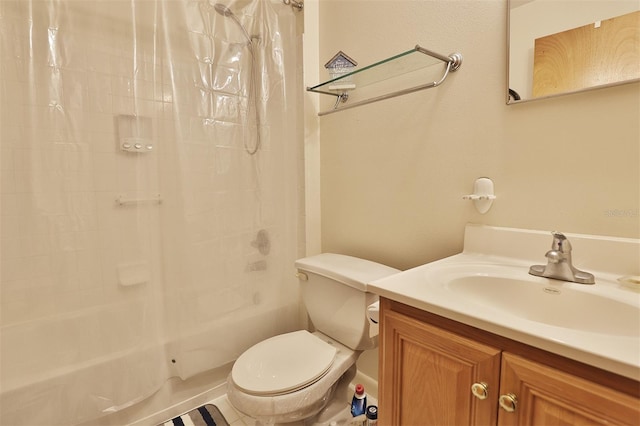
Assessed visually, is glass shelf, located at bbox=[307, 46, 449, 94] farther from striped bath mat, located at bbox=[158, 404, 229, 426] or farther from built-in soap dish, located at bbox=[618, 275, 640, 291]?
striped bath mat, located at bbox=[158, 404, 229, 426]

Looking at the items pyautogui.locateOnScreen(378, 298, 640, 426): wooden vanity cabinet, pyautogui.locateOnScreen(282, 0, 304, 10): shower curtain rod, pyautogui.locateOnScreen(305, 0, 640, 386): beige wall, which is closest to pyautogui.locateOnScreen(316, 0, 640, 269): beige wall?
pyautogui.locateOnScreen(305, 0, 640, 386): beige wall

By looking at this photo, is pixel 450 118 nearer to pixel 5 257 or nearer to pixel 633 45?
pixel 633 45

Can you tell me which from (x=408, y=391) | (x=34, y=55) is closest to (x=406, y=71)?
(x=408, y=391)

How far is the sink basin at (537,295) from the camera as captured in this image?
53 cm

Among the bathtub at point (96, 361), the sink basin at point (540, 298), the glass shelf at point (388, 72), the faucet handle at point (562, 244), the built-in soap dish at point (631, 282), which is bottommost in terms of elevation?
the bathtub at point (96, 361)

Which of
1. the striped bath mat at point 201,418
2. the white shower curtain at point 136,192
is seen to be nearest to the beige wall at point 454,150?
the white shower curtain at point 136,192

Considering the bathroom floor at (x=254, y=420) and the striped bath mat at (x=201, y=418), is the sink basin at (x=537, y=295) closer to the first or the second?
the bathroom floor at (x=254, y=420)

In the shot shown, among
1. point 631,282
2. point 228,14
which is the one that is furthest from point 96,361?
point 631,282

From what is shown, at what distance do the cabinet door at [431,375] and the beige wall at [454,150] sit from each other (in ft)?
1.64

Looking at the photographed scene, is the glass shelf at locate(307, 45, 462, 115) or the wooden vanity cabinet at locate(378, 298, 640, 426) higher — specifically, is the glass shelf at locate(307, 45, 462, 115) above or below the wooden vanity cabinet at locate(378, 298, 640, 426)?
above

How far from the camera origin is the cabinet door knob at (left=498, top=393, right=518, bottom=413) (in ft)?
1.94

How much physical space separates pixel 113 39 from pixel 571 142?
1636 millimetres

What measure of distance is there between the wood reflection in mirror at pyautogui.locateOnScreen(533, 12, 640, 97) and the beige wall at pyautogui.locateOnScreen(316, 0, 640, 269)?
0.04 metres

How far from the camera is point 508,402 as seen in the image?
1.97 feet
